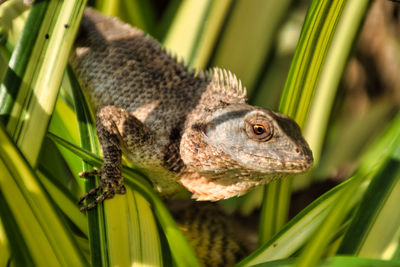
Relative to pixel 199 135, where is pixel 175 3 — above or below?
above

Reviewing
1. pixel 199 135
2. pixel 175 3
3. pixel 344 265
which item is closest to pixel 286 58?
pixel 175 3

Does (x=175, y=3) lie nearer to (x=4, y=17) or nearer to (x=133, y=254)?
(x=4, y=17)

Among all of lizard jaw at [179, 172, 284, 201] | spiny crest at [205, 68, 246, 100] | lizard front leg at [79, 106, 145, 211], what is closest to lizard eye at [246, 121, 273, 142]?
lizard jaw at [179, 172, 284, 201]

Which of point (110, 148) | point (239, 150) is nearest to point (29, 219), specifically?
point (110, 148)

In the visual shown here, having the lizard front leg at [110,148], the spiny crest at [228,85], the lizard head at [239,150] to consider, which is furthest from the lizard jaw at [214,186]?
the spiny crest at [228,85]

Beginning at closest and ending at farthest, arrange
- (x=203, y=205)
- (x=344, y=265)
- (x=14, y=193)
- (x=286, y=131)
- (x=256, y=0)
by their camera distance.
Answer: (x=344, y=265) < (x=14, y=193) < (x=286, y=131) < (x=203, y=205) < (x=256, y=0)

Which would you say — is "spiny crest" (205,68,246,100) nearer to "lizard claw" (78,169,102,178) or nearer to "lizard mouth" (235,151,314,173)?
"lizard mouth" (235,151,314,173)

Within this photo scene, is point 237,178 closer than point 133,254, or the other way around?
point 133,254

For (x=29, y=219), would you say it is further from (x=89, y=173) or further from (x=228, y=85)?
(x=228, y=85)
